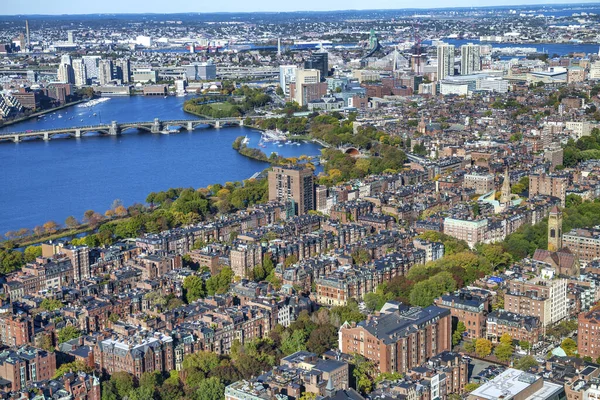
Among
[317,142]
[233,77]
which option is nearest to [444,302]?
[317,142]

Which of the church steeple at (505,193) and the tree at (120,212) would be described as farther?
the tree at (120,212)

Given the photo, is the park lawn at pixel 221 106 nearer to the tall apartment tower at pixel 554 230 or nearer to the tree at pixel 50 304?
the tall apartment tower at pixel 554 230

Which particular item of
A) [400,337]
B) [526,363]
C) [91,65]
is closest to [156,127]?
[91,65]

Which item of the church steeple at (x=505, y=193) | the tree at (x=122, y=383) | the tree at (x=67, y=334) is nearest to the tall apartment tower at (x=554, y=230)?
the church steeple at (x=505, y=193)

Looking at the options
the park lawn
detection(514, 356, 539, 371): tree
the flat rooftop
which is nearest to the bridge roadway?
the park lawn

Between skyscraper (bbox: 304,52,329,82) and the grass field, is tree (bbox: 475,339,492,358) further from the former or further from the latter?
skyscraper (bbox: 304,52,329,82)

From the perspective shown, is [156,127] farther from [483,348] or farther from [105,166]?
[483,348]
